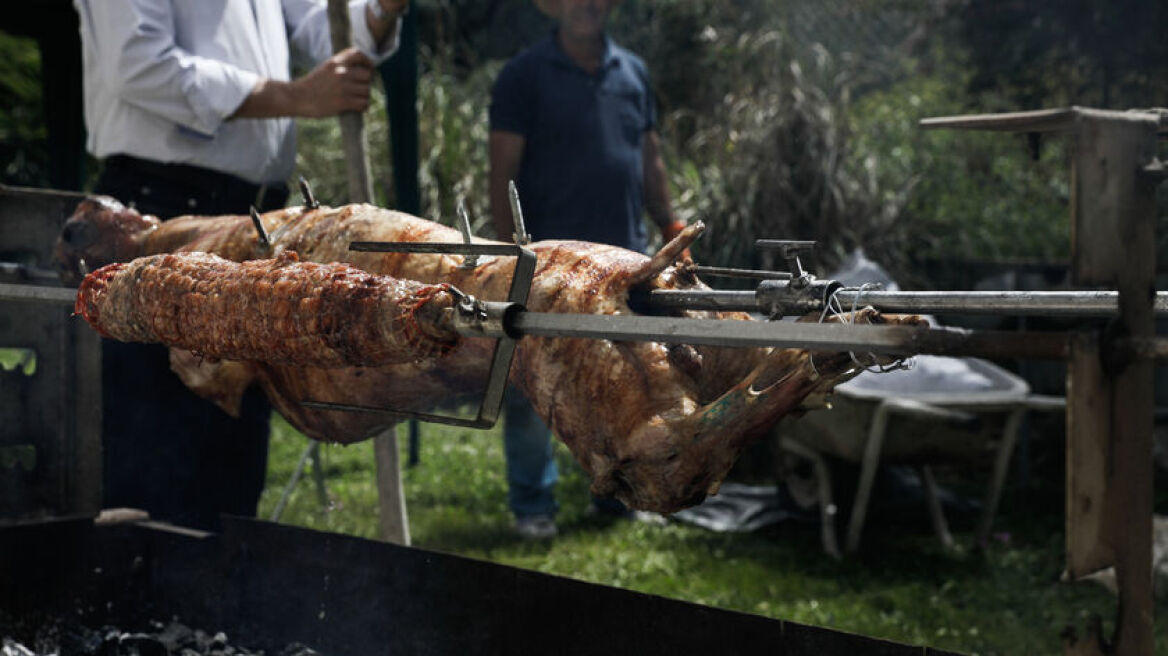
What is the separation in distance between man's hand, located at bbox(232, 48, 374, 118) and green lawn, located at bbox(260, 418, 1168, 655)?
132 cm

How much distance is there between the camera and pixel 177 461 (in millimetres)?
3555

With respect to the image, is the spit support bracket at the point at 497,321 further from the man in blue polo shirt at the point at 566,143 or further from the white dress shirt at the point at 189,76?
the man in blue polo shirt at the point at 566,143

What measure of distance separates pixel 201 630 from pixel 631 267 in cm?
159

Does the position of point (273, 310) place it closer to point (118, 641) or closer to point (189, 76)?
point (118, 641)

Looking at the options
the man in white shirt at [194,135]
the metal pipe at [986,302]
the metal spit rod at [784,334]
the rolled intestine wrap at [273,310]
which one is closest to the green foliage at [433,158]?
the man in white shirt at [194,135]

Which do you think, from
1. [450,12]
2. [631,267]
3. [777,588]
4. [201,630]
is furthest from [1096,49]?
[450,12]

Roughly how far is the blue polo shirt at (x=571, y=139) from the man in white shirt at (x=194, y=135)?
46.5 inches

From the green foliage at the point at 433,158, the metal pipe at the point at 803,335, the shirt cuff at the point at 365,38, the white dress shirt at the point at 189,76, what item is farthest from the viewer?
the green foliage at the point at 433,158

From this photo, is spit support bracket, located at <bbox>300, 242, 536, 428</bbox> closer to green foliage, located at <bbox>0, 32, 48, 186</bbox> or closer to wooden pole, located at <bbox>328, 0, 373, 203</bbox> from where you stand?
wooden pole, located at <bbox>328, 0, 373, 203</bbox>

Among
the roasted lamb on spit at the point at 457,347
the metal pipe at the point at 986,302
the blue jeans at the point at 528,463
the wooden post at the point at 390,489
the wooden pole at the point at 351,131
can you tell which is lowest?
the blue jeans at the point at 528,463

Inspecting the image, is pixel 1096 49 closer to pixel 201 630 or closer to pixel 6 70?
pixel 201 630

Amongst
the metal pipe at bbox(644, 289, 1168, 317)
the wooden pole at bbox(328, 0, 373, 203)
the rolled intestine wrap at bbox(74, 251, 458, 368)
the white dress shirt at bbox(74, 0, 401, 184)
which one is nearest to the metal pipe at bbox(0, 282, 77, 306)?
the rolled intestine wrap at bbox(74, 251, 458, 368)

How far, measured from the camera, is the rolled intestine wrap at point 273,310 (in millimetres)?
1707

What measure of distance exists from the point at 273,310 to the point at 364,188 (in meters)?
1.58
